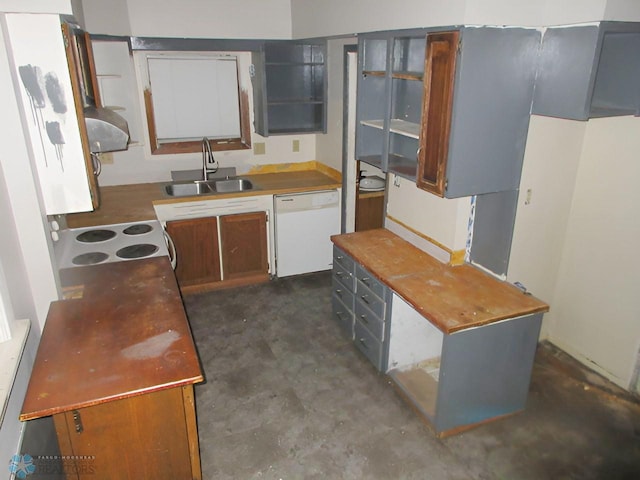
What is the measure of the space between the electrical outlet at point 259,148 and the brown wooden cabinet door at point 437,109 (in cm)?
243

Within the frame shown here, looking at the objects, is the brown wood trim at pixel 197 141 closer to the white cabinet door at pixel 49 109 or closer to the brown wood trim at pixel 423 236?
the brown wood trim at pixel 423 236

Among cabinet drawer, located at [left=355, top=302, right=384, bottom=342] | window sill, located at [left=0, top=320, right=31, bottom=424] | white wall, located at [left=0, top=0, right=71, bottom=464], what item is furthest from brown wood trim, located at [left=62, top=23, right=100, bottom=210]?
cabinet drawer, located at [left=355, top=302, right=384, bottom=342]

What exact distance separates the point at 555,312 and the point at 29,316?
10.6 ft

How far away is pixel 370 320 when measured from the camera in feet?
10.3

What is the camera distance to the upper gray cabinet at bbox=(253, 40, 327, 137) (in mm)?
4336

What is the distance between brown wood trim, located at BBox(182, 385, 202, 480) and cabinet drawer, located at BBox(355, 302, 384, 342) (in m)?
1.31

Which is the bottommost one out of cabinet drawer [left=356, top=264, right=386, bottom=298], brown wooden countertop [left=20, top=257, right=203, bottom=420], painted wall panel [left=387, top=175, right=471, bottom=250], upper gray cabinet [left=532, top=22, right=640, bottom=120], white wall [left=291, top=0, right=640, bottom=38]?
cabinet drawer [left=356, top=264, right=386, bottom=298]

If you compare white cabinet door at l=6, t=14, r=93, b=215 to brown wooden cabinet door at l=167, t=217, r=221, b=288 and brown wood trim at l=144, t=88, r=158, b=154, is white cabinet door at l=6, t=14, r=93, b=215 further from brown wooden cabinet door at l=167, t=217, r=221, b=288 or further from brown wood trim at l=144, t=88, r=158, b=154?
brown wood trim at l=144, t=88, r=158, b=154

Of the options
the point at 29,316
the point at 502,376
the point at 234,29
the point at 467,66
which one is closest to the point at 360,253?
the point at 502,376

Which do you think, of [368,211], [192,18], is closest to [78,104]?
[192,18]

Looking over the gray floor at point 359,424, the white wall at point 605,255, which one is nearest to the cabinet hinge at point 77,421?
the gray floor at point 359,424

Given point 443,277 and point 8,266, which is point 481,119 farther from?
point 8,266

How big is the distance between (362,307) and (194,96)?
104 inches

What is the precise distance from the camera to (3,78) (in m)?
2.03
